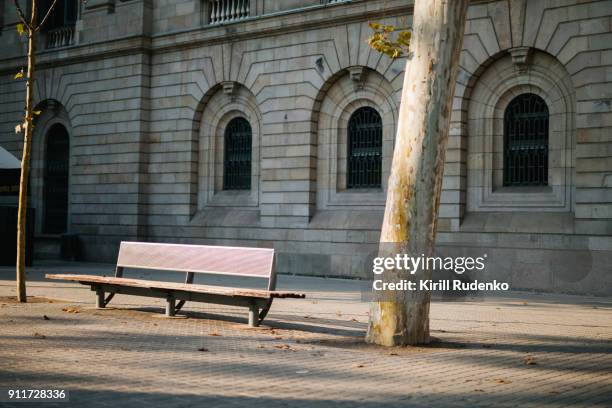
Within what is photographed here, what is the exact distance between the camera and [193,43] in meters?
27.8

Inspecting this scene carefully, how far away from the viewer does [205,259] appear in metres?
13.5

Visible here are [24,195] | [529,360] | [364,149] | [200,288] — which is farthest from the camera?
[364,149]

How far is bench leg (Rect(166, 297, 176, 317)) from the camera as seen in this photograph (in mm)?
13305

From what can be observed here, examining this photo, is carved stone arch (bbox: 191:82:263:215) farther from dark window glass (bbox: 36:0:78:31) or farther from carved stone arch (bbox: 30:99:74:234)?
dark window glass (bbox: 36:0:78:31)

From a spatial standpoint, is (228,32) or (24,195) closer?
Answer: (24,195)

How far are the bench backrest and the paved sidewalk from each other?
779mm

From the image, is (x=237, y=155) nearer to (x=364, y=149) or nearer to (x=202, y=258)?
(x=364, y=149)

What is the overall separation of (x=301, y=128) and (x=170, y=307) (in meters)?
12.5

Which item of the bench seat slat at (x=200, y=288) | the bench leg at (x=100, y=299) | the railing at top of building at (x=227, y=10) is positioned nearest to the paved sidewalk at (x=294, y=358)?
the bench leg at (x=100, y=299)

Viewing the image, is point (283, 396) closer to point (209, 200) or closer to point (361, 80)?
point (361, 80)

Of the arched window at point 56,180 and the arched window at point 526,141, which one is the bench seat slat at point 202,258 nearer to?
the arched window at point 526,141

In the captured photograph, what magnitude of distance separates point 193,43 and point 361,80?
258 inches

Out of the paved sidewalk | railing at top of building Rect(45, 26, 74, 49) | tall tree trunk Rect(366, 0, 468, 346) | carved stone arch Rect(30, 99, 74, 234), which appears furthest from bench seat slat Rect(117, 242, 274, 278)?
railing at top of building Rect(45, 26, 74, 49)

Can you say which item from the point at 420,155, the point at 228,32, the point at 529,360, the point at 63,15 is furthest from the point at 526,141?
the point at 63,15
